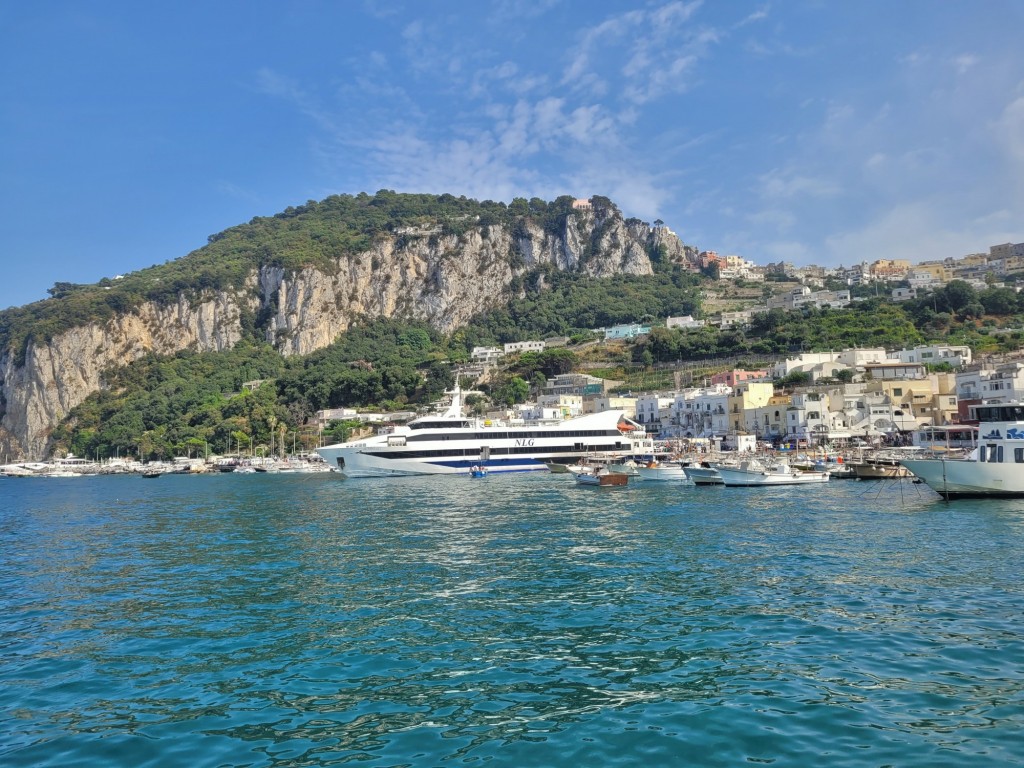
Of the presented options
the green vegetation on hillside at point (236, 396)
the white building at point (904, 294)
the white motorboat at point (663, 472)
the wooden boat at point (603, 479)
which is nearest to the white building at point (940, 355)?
the white building at point (904, 294)

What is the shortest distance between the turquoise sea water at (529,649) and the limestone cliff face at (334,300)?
132 meters

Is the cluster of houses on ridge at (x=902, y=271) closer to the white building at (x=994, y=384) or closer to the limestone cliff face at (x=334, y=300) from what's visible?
the limestone cliff face at (x=334, y=300)

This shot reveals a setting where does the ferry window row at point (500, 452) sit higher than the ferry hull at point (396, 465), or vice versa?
the ferry window row at point (500, 452)

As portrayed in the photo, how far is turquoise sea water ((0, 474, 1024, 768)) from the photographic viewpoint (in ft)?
24.5

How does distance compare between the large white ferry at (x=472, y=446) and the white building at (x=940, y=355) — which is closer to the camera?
the large white ferry at (x=472, y=446)

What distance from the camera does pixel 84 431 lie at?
121 meters

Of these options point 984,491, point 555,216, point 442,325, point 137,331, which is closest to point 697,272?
point 555,216

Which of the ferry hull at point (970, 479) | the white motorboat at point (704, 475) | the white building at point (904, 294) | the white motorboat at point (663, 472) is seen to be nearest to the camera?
the ferry hull at point (970, 479)

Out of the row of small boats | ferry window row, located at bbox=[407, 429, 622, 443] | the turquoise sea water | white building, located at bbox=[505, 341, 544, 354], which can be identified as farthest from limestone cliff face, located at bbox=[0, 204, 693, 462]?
the turquoise sea water

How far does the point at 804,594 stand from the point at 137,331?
517 ft

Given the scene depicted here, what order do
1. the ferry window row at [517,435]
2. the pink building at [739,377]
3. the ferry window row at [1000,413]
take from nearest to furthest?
the ferry window row at [1000,413] < the ferry window row at [517,435] < the pink building at [739,377]

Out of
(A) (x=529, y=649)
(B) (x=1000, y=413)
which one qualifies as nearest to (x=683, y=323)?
(B) (x=1000, y=413)

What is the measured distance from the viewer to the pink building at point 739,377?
8438cm

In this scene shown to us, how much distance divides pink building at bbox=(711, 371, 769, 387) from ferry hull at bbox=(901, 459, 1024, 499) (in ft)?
181
